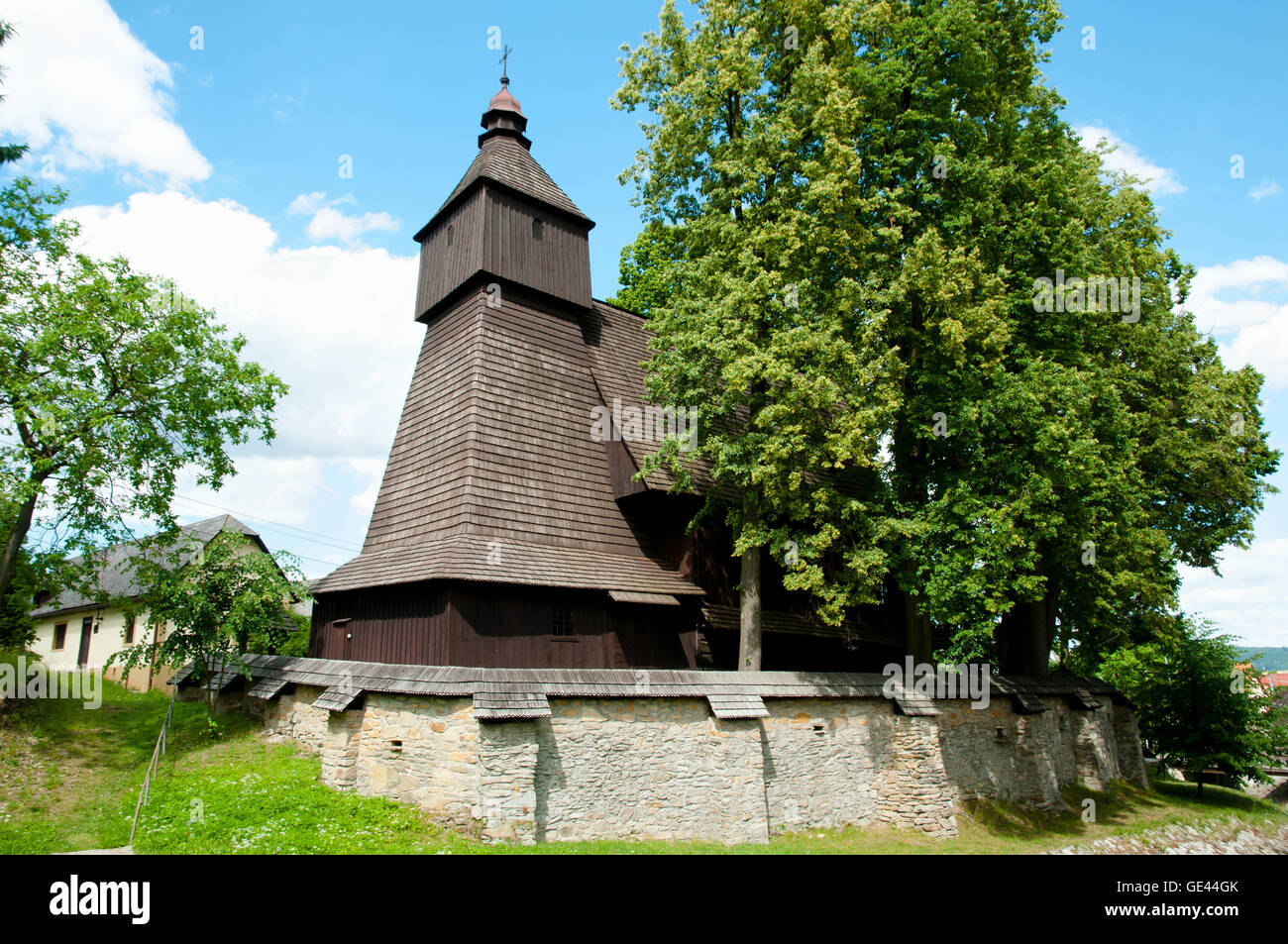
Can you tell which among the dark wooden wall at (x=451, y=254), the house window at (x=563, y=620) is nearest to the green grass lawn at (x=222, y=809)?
the house window at (x=563, y=620)

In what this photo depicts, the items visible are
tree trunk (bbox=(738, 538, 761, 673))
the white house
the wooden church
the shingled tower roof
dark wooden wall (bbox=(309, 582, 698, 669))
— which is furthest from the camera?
the white house

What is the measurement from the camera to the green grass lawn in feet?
33.8

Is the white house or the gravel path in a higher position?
the white house

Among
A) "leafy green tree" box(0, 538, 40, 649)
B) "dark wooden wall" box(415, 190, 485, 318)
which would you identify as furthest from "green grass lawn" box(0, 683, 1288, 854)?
"dark wooden wall" box(415, 190, 485, 318)

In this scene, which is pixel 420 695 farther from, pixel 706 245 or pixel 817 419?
pixel 706 245

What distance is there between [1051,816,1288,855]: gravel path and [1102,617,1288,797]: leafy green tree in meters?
1.85

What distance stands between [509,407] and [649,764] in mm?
8152

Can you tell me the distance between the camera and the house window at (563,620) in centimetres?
1449

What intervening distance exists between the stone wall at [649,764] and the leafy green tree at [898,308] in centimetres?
273

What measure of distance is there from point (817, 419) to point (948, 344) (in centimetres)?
324

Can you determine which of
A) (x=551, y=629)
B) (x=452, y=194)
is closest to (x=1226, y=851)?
(x=551, y=629)

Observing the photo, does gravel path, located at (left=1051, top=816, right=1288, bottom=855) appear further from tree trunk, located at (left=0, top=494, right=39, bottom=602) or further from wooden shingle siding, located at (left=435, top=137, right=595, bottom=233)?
tree trunk, located at (left=0, top=494, right=39, bottom=602)

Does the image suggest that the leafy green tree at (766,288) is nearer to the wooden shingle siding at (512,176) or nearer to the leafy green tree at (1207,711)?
the wooden shingle siding at (512,176)

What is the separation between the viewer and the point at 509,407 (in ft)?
53.2
